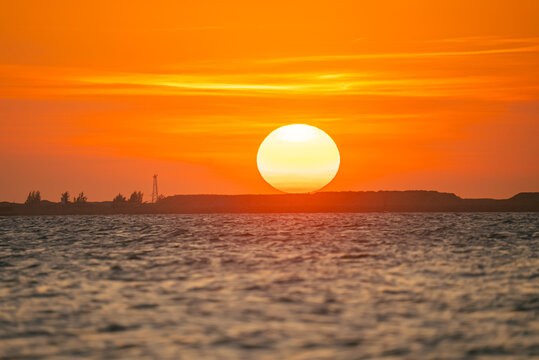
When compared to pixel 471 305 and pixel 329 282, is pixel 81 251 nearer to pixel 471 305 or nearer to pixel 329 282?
pixel 329 282

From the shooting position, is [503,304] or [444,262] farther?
[444,262]

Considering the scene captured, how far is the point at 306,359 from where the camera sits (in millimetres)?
20219

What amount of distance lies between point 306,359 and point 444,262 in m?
28.4

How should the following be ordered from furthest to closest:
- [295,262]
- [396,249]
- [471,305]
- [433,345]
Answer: [396,249] < [295,262] < [471,305] < [433,345]

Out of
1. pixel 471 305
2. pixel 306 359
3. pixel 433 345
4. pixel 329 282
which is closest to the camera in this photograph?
pixel 306 359

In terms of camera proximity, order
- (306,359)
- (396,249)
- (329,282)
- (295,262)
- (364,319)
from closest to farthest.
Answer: (306,359) → (364,319) → (329,282) → (295,262) → (396,249)

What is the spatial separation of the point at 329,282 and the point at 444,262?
13.6 meters

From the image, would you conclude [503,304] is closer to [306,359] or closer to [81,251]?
[306,359]

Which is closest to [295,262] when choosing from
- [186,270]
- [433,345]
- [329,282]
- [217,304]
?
[186,270]

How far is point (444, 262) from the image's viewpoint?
46938 mm

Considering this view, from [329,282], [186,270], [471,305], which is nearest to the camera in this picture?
[471,305]

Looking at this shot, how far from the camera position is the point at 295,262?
46.8 m

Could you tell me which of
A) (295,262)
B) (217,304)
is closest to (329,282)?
(217,304)

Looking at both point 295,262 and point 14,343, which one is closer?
point 14,343
